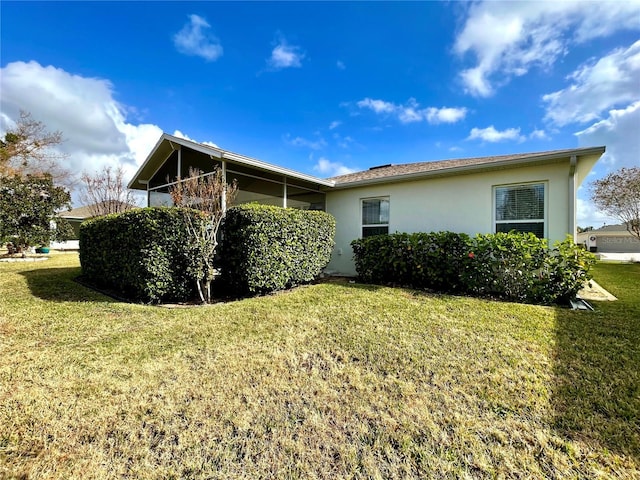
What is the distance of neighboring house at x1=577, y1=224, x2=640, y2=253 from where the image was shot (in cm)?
3375

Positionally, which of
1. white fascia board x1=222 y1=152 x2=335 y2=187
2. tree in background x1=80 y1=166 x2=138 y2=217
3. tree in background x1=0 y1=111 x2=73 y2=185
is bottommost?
white fascia board x1=222 y1=152 x2=335 y2=187

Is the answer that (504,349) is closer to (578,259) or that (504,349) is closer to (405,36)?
(578,259)

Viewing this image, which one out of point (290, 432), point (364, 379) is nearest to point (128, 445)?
point (290, 432)

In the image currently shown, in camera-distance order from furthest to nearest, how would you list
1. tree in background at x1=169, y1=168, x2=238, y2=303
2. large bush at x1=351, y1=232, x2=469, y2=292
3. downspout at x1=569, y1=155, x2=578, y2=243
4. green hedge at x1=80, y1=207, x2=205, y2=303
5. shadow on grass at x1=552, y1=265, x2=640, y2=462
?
large bush at x1=351, y1=232, x2=469, y2=292 < downspout at x1=569, y1=155, x2=578, y2=243 < tree in background at x1=169, y1=168, x2=238, y2=303 < green hedge at x1=80, y1=207, x2=205, y2=303 < shadow on grass at x1=552, y1=265, x2=640, y2=462

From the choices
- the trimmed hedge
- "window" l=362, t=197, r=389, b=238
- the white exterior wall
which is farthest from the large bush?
the trimmed hedge

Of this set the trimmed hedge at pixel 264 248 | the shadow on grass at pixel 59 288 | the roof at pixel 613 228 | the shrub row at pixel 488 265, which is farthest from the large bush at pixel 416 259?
the roof at pixel 613 228

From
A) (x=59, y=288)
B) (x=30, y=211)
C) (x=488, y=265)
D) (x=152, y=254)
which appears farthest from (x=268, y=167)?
(x=30, y=211)

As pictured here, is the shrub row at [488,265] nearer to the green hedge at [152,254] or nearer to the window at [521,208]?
the window at [521,208]

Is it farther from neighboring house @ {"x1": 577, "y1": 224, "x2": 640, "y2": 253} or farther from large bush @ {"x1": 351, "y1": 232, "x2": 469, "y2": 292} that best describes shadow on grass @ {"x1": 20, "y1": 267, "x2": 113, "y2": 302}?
neighboring house @ {"x1": 577, "y1": 224, "x2": 640, "y2": 253}

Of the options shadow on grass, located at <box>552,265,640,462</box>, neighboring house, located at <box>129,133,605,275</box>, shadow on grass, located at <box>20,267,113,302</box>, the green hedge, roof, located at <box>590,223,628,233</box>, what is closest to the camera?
shadow on grass, located at <box>552,265,640,462</box>

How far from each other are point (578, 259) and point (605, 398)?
4.12 m

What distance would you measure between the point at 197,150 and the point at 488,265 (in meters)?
8.02

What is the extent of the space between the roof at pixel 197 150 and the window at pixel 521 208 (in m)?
5.07

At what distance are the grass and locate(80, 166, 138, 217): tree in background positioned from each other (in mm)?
14132
